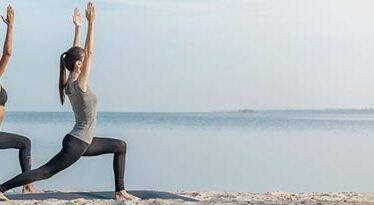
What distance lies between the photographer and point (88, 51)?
28.6 ft

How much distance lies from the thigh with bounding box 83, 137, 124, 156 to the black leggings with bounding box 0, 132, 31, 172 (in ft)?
4.25

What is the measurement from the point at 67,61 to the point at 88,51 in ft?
0.77

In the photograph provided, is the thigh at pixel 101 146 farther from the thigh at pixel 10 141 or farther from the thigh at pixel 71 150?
the thigh at pixel 10 141

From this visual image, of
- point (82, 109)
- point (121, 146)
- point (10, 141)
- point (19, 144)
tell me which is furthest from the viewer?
point (19, 144)

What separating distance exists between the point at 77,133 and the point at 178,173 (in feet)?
33.7

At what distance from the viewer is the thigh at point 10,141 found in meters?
9.79

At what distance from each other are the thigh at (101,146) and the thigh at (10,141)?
129cm

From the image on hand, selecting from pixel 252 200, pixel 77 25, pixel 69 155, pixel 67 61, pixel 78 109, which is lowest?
pixel 252 200

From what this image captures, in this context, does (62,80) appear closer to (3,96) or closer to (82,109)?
(82,109)

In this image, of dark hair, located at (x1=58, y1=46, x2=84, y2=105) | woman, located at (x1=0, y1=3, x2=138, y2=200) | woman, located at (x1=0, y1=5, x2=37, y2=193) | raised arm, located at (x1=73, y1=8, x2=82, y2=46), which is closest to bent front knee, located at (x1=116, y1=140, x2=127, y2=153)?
woman, located at (x1=0, y1=3, x2=138, y2=200)

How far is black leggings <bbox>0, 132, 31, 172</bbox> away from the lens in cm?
982

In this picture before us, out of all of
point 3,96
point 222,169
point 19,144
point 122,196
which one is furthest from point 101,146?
point 222,169

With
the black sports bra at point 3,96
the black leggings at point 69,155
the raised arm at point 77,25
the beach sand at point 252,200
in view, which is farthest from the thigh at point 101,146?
the black sports bra at point 3,96

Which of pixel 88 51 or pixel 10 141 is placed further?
pixel 10 141
